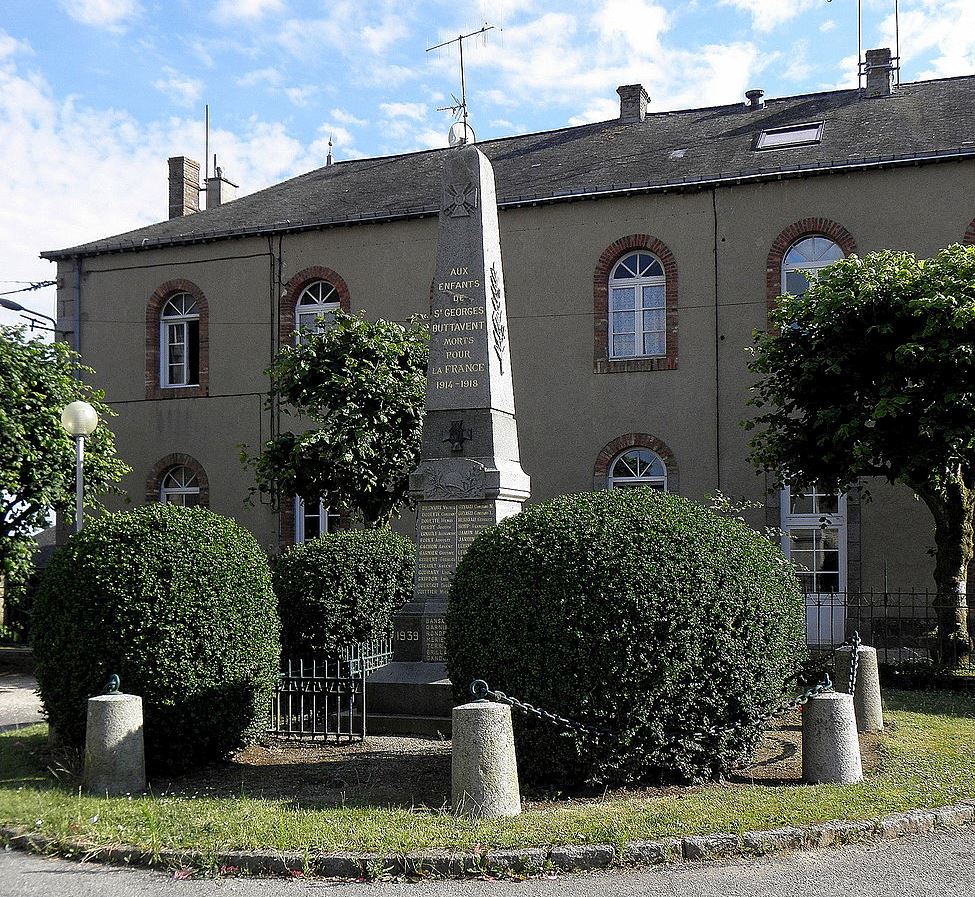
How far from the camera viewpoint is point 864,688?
9.66 metres

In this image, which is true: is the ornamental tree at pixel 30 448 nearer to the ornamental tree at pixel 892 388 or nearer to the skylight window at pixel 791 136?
the ornamental tree at pixel 892 388

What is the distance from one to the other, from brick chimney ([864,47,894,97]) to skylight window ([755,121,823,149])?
1735 mm

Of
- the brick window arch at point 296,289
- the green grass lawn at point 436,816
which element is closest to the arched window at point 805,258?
the brick window arch at point 296,289

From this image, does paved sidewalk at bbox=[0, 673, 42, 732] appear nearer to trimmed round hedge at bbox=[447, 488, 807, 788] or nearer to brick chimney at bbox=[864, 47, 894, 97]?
trimmed round hedge at bbox=[447, 488, 807, 788]

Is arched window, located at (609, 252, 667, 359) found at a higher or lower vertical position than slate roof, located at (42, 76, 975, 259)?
lower

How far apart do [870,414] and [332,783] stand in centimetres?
794

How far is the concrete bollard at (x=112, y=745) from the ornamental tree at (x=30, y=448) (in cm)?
874

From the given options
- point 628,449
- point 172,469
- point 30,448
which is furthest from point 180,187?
point 628,449

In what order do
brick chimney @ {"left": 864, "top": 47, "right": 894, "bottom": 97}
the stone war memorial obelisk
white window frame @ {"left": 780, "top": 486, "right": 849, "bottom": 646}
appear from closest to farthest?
the stone war memorial obelisk < white window frame @ {"left": 780, "top": 486, "right": 849, "bottom": 646} < brick chimney @ {"left": 864, "top": 47, "right": 894, "bottom": 97}

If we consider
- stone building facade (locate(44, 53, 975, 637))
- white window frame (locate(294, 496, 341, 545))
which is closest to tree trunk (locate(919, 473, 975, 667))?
stone building facade (locate(44, 53, 975, 637))

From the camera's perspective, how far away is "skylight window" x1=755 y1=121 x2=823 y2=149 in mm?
19345

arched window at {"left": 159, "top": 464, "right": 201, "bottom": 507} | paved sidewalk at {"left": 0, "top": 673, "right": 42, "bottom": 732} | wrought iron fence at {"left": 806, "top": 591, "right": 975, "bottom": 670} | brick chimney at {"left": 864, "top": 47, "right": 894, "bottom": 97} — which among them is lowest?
paved sidewalk at {"left": 0, "top": 673, "right": 42, "bottom": 732}

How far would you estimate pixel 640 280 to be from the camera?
19.5 m

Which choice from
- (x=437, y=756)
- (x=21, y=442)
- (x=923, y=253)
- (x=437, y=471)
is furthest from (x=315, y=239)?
(x=437, y=756)
